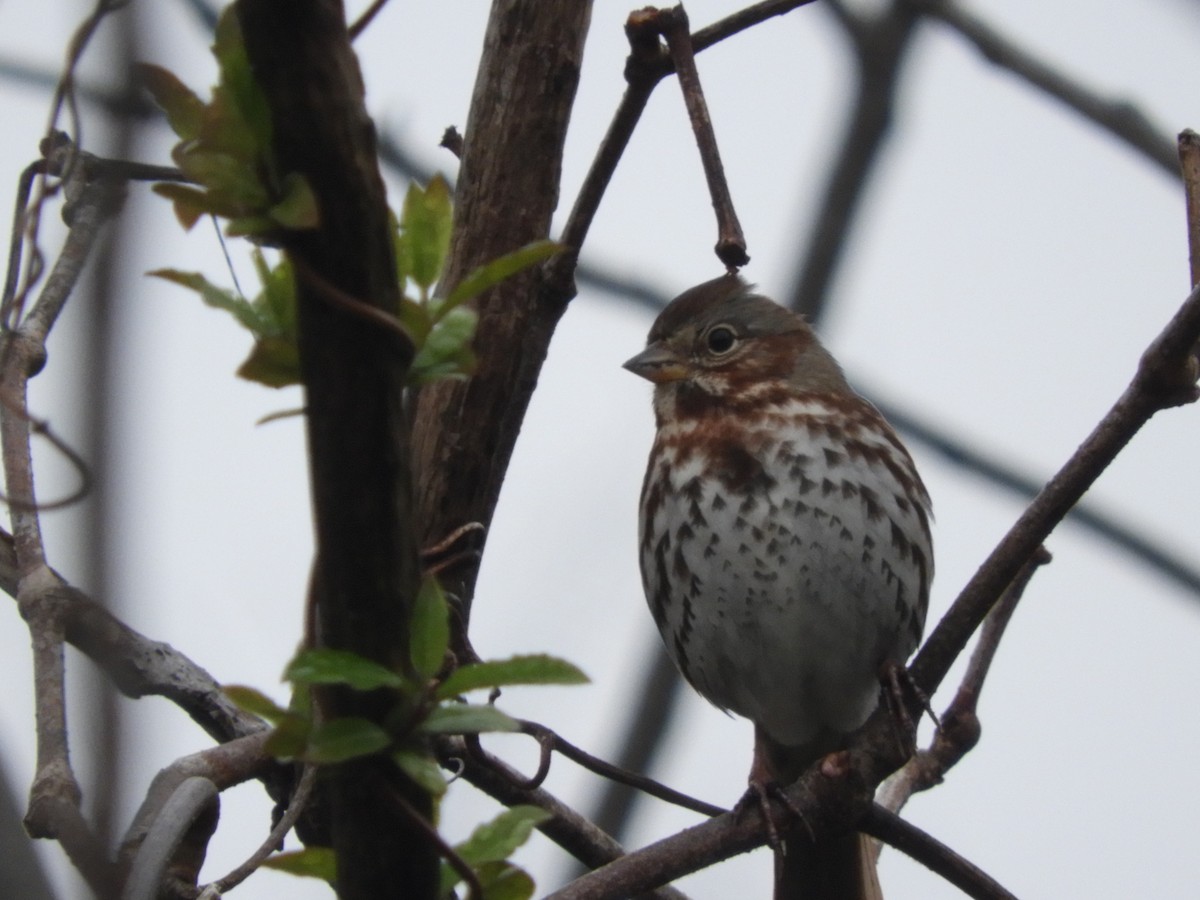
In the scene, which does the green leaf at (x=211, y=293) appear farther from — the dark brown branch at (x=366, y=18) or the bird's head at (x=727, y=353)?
the bird's head at (x=727, y=353)

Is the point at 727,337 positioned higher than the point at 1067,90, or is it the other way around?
the point at 1067,90

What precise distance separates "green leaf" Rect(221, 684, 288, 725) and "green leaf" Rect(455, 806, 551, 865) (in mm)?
332

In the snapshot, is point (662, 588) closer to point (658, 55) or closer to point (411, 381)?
point (658, 55)

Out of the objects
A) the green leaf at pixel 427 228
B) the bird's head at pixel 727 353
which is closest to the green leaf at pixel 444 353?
the green leaf at pixel 427 228

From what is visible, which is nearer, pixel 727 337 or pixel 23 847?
pixel 23 847

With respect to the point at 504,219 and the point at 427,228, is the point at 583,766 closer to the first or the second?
the point at 504,219

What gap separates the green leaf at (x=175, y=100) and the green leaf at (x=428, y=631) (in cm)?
50

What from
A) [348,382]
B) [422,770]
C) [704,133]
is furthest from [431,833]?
[704,133]

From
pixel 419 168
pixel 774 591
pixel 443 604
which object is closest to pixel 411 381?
pixel 443 604

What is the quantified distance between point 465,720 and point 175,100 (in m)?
0.68

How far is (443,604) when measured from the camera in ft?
4.77

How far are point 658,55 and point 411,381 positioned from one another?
1.26 meters

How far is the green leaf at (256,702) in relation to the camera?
4.76 feet

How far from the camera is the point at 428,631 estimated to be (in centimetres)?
144
